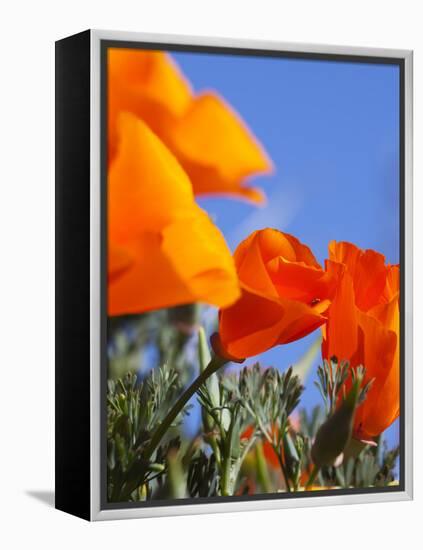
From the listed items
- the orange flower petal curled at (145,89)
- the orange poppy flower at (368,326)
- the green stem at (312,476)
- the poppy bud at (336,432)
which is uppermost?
the orange flower petal curled at (145,89)

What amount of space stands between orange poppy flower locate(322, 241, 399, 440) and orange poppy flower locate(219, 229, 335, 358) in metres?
0.07

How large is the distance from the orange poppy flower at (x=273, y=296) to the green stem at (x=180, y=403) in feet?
0.19

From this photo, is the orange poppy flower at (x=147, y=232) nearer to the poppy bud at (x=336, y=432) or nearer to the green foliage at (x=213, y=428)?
the green foliage at (x=213, y=428)

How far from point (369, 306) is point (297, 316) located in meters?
0.33

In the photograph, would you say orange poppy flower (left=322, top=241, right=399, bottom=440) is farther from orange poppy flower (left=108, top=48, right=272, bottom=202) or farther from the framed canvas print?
orange poppy flower (left=108, top=48, right=272, bottom=202)

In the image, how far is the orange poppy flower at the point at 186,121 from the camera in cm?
474

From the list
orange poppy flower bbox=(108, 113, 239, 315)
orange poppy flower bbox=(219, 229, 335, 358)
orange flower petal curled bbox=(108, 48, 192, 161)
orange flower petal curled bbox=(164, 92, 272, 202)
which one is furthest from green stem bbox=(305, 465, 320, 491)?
orange flower petal curled bbox=(108, 48, 192, 161)

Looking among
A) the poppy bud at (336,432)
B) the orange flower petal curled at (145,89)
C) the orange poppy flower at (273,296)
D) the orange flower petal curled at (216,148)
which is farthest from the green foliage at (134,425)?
the orange flower petal curled at (145,89)

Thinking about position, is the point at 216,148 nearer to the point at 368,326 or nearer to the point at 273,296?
the point at 273,296

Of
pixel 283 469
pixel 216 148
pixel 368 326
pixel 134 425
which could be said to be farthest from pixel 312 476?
pixel 216 148

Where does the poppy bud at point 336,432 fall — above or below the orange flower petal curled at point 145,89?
below

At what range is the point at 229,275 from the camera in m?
4.79

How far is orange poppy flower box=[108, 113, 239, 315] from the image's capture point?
15.4ft

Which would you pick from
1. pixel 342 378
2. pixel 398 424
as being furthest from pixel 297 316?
pixel 398 424
